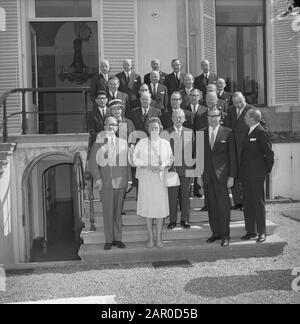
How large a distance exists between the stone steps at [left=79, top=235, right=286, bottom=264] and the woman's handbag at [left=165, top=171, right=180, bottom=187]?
33.0 inches

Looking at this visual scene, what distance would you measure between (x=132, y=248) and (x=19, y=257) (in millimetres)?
4085

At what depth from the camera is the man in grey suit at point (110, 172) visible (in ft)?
20.4

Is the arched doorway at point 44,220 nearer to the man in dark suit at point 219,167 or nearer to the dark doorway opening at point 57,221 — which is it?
the dark doorway opening at point 57,221

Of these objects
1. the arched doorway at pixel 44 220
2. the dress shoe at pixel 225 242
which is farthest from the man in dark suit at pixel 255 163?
the arched doorway at pixel 44 220

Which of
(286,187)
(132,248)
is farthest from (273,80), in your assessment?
(132,248)

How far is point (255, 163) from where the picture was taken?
6227mm

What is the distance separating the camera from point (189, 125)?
6887 mm

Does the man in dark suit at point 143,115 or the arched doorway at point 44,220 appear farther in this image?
the arched doorway at point 44,220

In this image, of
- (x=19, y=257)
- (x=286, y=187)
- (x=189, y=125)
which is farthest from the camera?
(x=286, y=187)

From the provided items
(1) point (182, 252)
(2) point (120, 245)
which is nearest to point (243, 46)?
(1) point (182, 252)

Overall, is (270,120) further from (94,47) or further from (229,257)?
(229,257)

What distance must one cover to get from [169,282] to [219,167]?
170 centimetres

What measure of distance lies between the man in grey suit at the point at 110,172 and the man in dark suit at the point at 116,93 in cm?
105

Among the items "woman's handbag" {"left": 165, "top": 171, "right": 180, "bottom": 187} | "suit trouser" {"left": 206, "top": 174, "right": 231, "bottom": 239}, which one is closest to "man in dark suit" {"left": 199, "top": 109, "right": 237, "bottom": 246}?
"suit trouser" {"left": 206, "top": 174, "right": 231, "bottom": 239}
